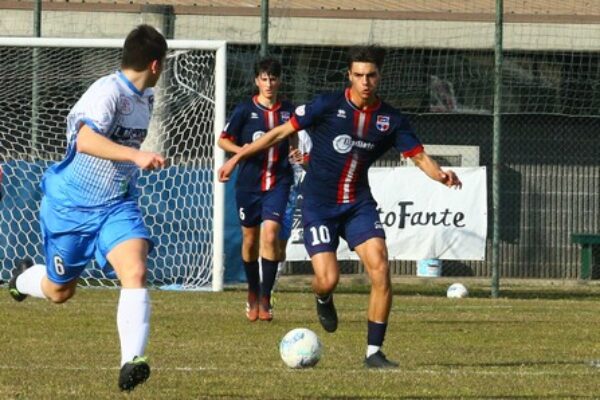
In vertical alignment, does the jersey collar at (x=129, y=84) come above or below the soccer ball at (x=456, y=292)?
above

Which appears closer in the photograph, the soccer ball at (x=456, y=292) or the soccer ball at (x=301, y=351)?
the soccer ball at (x=301, y=351)

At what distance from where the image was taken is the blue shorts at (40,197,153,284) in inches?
303

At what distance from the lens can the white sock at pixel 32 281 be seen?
8.70 meters

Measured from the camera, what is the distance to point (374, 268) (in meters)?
9.73

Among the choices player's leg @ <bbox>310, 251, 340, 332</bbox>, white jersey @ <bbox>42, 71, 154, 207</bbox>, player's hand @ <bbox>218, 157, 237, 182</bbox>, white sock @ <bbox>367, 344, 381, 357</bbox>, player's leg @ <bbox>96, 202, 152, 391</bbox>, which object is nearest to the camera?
player's leg @ <bbox>96, 202, 152, 391</bbox>

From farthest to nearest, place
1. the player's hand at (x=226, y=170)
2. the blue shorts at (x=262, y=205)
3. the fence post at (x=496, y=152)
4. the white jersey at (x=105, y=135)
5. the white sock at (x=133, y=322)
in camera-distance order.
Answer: the fence post at (x=496, y=152) → the blue shorts at (x=262, y=205) → the player's hand at (x=226, y=170) → the white jersey at (x=105, y=135) → the white sock at (x=133, y=322)

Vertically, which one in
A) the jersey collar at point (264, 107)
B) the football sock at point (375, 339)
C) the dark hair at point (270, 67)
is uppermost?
the dark hair at point (270, 67)

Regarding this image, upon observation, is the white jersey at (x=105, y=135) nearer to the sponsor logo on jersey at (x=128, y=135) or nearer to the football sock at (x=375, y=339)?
the sponsor logo on jersey at (x=128, y=135)

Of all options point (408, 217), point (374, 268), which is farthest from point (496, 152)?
point (374, 268)

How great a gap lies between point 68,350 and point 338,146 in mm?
2295

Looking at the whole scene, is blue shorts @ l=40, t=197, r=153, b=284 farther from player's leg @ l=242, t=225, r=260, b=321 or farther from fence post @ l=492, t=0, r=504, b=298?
fence post @ l=492, t=0, r=504, b=298

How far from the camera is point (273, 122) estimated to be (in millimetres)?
13461

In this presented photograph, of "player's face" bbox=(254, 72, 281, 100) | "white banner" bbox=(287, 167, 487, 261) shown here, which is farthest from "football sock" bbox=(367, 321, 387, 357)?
"white banner" bbox=(287, 167, 487, 261)

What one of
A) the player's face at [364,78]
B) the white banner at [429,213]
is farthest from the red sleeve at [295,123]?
the white banner at [429,213]
